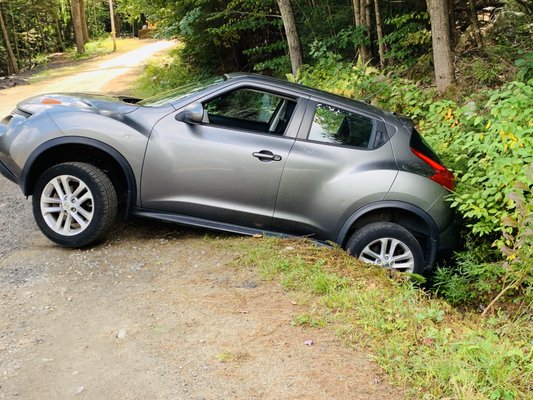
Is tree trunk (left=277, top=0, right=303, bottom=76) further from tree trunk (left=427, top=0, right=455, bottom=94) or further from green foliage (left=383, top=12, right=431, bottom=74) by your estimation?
tree trunk (left=427, top=0, right=455, bottom=94)

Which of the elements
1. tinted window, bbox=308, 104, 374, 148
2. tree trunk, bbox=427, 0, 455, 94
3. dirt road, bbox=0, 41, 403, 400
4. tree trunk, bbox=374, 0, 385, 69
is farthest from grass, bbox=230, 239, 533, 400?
tree trunk, bbox=374, 0, 385, 69

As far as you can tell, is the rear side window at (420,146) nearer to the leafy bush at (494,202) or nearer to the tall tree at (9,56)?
the leafy bush at (494,202)

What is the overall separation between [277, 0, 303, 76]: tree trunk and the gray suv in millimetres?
6287

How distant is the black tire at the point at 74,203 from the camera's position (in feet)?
15.9

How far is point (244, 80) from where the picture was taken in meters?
5.16

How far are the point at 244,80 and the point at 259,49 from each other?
342 inches

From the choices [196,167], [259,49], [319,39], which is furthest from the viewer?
[259,49]

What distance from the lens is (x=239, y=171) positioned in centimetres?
492

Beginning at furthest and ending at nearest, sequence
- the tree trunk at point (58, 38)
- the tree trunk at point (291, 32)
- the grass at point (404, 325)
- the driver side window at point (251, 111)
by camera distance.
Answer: the tree trunk at point (58, 38), the tree trunk at point (291, 32), the driver side window at point (251, 111), the grass at point (404, 325)

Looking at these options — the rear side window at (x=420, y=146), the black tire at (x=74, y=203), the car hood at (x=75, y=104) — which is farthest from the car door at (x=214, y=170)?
the rear side window at (x=420, y=146)

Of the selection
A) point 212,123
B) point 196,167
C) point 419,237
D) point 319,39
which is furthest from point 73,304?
point 319,39

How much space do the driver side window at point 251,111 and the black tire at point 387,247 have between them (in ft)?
4.26

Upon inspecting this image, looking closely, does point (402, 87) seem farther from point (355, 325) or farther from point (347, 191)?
point (355, 325)

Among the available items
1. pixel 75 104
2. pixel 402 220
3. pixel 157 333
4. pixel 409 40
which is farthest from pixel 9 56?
pixel 157 333
